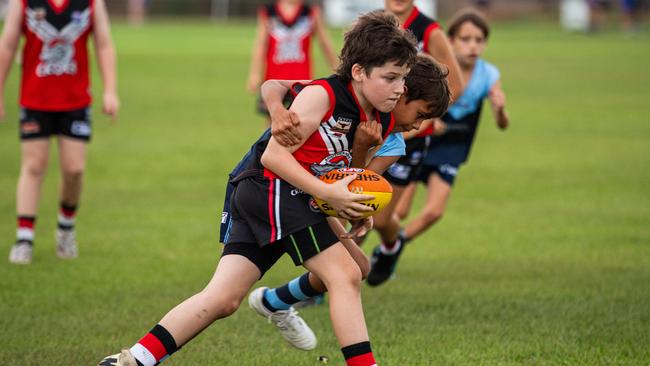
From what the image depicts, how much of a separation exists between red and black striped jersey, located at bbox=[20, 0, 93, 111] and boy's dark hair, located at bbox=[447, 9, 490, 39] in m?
Answer: 2.89

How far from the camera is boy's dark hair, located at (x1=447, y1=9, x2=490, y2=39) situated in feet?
27.2

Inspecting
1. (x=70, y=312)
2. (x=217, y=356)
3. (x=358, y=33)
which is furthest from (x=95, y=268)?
(x=358, y=33)

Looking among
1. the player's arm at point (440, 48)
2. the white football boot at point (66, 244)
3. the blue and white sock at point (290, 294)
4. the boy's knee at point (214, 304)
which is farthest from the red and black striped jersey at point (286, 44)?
the boy's knee at point (214, 304)

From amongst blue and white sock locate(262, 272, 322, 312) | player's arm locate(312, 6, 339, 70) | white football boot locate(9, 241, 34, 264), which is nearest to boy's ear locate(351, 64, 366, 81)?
blue and white sock locate(262, 272, 322, 312)

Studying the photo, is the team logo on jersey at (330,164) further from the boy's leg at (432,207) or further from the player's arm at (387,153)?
the boy's leg at (432,207)

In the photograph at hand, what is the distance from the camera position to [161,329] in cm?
480

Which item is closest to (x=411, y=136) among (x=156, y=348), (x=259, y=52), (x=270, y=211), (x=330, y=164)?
(x=330, y=164)

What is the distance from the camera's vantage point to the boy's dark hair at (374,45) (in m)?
4.72

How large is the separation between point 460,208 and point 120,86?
43.9 ft

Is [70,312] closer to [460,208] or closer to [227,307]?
[227,307]

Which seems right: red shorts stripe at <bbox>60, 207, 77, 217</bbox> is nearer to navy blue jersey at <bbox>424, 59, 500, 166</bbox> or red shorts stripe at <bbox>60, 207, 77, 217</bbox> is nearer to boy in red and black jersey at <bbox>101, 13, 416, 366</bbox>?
navy blue jersey at <bbox>424, 59, 500, 166</bbox>

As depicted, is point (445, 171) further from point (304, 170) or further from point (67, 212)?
point (304, 170)

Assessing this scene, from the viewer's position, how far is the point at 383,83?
4.73m

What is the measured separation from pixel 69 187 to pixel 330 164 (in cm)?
430
